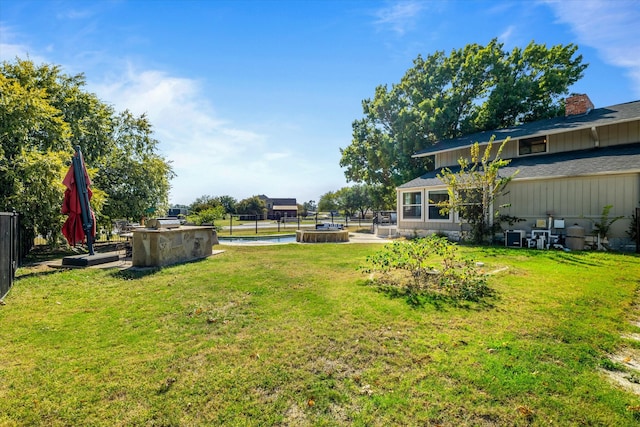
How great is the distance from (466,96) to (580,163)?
44.7 feet

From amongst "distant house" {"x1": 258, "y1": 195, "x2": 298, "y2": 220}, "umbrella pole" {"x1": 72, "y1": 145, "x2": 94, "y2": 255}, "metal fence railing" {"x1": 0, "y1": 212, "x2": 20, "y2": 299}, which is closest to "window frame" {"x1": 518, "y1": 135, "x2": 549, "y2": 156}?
"umbrella pole" {"x1": 72, "y1": 145, "x2": 94, "y2": 255}

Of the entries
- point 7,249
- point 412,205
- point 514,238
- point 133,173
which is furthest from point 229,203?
point 7,249

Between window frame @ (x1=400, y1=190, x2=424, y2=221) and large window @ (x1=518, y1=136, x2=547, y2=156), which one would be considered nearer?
large window @ (x1=518, y1=136, x2=547, y2=156)

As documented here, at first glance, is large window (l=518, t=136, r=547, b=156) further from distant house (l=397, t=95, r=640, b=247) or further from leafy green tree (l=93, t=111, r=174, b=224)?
leafy green tree (l=93, t=111, r=174, b=224)

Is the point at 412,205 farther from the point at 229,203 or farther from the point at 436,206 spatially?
the point at 229,203

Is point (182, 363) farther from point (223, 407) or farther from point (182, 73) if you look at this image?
point (182, 73)

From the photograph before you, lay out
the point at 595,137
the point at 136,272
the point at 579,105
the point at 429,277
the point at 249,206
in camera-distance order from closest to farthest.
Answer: the point at 429,277, the point at 136,272, the point at 595,137, the point at 579,105, the point at 249,206

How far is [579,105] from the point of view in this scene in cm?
1728

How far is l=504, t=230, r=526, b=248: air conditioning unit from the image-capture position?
1268 cm

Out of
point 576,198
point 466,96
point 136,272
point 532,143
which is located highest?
point 466,96

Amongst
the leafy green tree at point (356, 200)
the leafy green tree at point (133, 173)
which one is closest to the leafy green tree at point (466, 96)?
the leafy green tree at point (133, 173)

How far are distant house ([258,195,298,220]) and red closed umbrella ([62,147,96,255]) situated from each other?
6767cm

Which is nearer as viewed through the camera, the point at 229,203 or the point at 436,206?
the point at 436,206

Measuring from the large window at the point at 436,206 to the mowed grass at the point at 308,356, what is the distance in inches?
399
